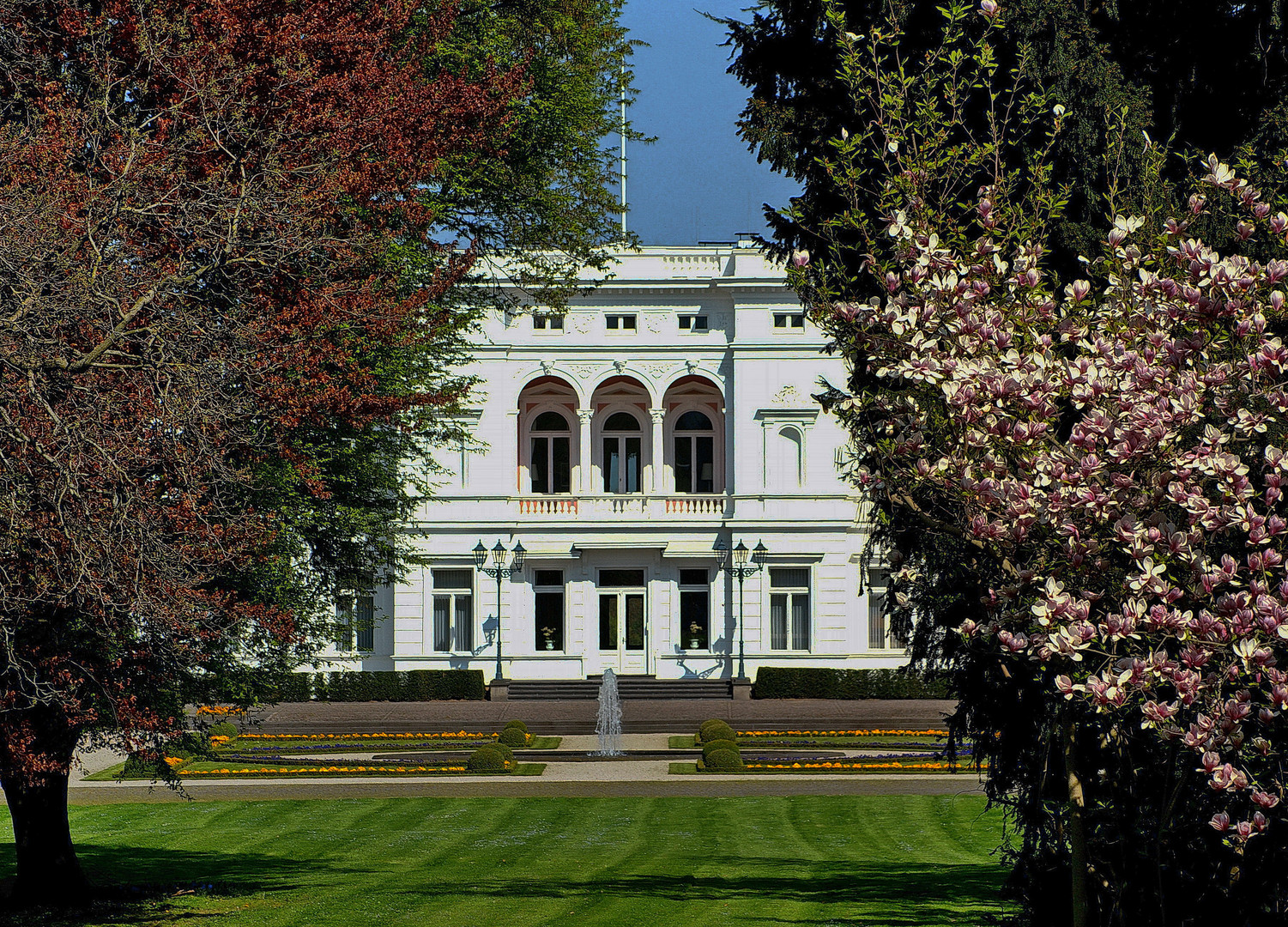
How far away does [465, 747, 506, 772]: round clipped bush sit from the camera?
25969 mm

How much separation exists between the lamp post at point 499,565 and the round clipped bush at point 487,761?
52.6 ft

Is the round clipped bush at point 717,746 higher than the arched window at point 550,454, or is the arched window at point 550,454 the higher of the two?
the arched window at point 550,454

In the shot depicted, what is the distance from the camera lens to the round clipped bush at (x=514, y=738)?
100.0 feet

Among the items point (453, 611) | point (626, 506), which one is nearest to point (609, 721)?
point (453, 611)

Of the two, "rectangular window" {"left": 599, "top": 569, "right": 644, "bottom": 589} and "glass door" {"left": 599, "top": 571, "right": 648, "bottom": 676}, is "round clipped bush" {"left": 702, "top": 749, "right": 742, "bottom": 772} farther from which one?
"rectangular window" {"left": 599, "top": 569, "right": 644, "bottom": 589}

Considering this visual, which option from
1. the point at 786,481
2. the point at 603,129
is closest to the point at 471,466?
the point at 786,481

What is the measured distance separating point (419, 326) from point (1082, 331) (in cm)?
917

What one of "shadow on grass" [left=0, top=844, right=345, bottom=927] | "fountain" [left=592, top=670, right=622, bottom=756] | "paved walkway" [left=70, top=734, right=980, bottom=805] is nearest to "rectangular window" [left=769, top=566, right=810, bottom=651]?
"fountain" [left=592, top=670, right=622, bottom=756]

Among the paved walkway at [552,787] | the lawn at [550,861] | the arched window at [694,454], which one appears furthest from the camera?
the arched window at [694,454]

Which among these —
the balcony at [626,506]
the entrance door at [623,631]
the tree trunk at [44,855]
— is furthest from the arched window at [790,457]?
the tree trunk at [44,855]

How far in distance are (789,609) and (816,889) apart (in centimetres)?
2911

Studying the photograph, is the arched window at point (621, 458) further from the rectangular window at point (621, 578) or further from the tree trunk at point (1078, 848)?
the tree trunk at point (1078, 848)

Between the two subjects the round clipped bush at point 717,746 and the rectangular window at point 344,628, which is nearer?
the rectangular window at point 344,628

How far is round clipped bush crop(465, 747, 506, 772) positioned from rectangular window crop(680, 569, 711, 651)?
17521mm
